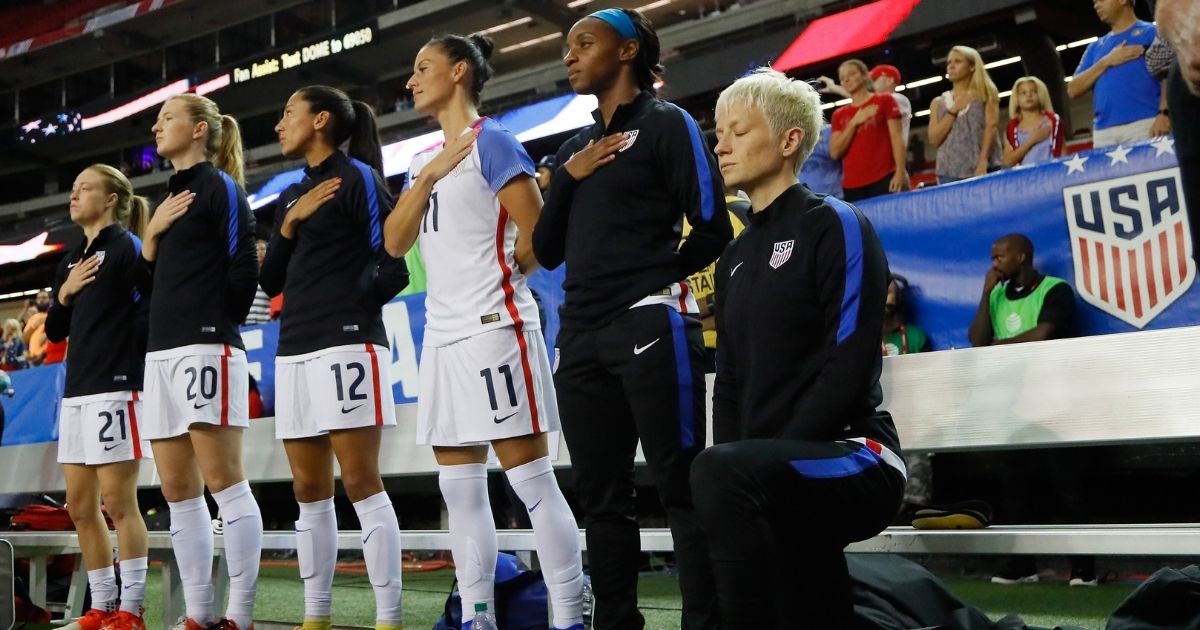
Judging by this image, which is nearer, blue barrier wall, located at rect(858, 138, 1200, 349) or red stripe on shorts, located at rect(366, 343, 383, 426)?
red stripe on shorts, located at rect(366, 343, 383, 426)

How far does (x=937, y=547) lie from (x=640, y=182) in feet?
3.44

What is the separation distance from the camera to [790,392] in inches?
85.1

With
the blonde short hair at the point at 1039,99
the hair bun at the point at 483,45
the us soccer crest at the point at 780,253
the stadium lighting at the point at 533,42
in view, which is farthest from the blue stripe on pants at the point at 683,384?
the stadium lighting at the point at 533,42

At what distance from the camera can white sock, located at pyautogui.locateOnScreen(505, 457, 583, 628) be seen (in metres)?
2.71

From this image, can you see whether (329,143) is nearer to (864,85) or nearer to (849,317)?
(849,317)

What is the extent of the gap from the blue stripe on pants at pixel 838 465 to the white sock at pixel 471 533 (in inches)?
45.4

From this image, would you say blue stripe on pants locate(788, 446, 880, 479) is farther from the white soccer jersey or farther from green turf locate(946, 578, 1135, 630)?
green turf locate(946, 578, 1135, 630)

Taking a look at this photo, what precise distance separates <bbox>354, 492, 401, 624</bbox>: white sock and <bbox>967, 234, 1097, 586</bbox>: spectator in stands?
7.89 feet

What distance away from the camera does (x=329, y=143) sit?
3.49m

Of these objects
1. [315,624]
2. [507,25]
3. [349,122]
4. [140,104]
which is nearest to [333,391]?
[315,624]

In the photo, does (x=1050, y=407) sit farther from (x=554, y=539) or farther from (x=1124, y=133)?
(x=1124, y=133)

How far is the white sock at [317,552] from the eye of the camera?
323 centimetres

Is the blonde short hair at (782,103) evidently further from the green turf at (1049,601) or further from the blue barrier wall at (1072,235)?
the blue barrier wall at (1072,235)

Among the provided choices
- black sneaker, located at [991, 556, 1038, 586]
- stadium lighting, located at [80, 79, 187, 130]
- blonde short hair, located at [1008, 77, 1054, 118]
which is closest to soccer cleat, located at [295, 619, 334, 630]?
black sneaker, located at [991, 556, 1038, 586]
